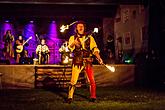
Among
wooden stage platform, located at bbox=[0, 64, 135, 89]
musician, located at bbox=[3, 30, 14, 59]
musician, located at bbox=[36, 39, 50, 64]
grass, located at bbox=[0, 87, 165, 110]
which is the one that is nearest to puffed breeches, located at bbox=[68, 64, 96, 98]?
grass, located at bbox=[0, 87, 165, 110]

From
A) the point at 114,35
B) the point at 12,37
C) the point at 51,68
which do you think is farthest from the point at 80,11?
the point at 51,68

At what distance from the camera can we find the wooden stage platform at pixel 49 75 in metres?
14.9

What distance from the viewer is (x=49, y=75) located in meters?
15.4

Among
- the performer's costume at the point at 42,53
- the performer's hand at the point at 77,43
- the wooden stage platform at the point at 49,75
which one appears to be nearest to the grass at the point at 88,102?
the performer's hand at the point at 77,43

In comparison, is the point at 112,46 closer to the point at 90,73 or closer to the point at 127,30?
the point at 127,30

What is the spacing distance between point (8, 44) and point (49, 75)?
8009 millimetres

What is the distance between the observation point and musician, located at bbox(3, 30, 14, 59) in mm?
22406

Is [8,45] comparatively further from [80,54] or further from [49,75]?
[80,54]

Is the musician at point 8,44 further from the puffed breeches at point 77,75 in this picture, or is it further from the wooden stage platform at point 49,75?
the puffed breeches at point 77,75

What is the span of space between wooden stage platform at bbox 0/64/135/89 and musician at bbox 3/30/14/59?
7556mm

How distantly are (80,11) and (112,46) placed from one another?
9.88 ft

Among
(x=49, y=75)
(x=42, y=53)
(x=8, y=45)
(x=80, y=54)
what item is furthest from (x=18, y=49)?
(x=80, y=54)

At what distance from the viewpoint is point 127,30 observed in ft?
68.9

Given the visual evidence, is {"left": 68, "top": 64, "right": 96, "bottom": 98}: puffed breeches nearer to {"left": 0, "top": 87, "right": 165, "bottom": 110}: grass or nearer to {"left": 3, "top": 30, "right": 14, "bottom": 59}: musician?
{"left": 0, "top": 87, "right": 165, "bottom": 110}: grass
